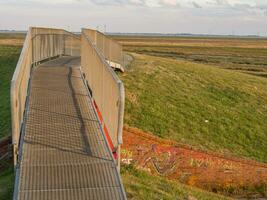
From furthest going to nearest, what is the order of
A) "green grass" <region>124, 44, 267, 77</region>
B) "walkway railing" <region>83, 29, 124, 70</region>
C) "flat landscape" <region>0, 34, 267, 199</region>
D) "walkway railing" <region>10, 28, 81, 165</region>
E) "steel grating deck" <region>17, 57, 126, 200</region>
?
"green grass" <region>124, 44, 267, 77</region> < "walkway railing" <region>83, 29, 124, 70</region> < "flat landscape" <region>0, 34, 267, 199</region> < "walkway railing" <region>10, 28, 81, 165</region> < "steel grating deck" <region>17, 57, 126, 200</region>

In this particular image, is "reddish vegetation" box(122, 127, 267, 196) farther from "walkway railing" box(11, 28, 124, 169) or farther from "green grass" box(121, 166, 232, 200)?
"green grass" box(121, 166, 232, 200)

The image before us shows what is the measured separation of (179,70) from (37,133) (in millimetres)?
24199

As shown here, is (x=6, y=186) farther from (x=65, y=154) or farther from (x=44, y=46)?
(x=44, y=46)

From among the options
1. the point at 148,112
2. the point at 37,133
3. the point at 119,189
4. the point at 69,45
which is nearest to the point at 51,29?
the point at 69,45

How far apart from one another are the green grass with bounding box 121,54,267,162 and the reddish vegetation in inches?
79.4

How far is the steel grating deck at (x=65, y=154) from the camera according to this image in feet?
23.6

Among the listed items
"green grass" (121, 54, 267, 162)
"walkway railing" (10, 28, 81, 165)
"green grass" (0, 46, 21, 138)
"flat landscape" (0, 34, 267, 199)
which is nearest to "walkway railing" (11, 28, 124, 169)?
"walkway railing" (10, 28, 81, 165)

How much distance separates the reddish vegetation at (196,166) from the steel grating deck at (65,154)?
505 centimetres

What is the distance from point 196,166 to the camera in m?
17.6

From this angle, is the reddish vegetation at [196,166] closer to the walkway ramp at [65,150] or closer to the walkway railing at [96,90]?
the walkway railing at [96,90]

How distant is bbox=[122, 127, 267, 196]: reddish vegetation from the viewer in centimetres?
1692

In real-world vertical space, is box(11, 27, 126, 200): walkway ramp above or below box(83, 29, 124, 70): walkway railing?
below

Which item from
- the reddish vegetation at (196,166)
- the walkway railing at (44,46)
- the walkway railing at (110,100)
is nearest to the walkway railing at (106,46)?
the walkway railing at (44,46)

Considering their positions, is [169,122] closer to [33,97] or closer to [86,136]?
[33,97]
